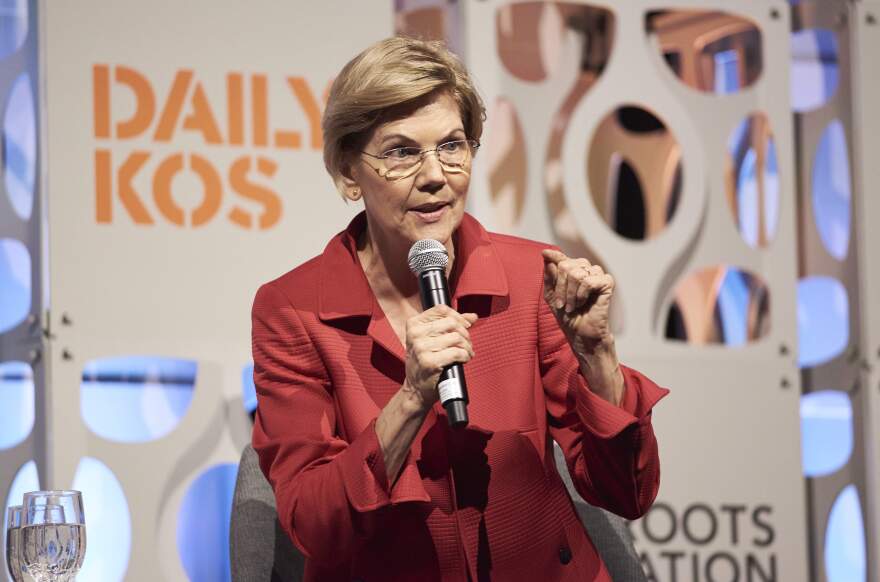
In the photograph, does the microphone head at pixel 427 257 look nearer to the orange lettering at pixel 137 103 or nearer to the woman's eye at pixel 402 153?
the woman's eye at pixel 402 153

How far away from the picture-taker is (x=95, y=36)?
10.8 ft

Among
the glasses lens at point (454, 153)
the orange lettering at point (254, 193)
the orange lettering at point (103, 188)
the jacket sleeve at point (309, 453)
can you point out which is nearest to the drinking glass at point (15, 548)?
the jacket sleeve at point (309, 453)

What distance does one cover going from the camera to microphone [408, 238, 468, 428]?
5.80 ft

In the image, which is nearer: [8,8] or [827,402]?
[8,8]

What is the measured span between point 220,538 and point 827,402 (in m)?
1.90

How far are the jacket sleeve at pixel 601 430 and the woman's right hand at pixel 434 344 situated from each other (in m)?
0.32

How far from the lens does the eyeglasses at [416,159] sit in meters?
2.16

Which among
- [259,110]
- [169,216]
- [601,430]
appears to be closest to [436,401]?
[601,430]

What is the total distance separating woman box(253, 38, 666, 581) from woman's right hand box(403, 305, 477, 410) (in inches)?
4.5

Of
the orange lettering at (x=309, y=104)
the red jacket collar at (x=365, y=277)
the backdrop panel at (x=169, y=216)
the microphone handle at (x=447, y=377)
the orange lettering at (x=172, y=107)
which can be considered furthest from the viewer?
the orange lettering at (x=309, y=104)

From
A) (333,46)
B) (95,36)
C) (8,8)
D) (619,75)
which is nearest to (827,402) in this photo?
(619,75)

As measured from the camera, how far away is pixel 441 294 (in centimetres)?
193

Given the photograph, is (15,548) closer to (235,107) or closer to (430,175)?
(430,175)

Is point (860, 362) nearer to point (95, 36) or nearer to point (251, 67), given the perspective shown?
point (251, 67)
